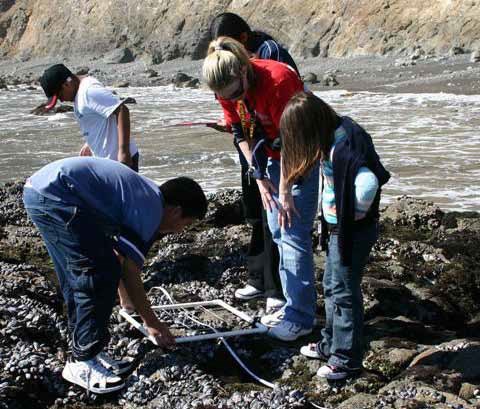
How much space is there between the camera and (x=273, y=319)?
4.53m

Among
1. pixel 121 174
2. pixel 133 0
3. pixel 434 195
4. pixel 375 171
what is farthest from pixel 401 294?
pixel 133 0

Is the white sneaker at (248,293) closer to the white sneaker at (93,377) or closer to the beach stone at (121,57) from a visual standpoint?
the white sneaker at (93,377)

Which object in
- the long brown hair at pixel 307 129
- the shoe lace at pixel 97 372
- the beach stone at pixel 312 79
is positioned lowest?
the beach stone at pixel 312 79

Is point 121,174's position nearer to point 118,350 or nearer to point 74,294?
point 74,294

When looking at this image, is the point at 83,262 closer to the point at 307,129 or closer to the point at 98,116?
the point at 307,129

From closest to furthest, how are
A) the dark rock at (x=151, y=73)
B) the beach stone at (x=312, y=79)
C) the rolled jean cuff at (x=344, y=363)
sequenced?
the rolled jean cuff at (x=344, y=363)
the beach stone at (x=312, y=79)
the dark rock at (x=151, y=73)

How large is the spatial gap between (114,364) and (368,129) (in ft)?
47.6

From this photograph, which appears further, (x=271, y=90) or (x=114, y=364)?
(x=271, y=90)

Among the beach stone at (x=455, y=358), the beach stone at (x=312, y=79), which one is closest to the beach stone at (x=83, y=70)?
the beach stone at (x=312, y=79)

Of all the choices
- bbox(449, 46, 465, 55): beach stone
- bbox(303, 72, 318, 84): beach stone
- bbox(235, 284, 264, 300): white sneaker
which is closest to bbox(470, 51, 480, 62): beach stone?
bbox(449, 46, 465, 55): beach stone

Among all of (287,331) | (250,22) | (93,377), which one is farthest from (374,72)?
(93,377)

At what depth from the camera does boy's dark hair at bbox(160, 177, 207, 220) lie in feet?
12.7

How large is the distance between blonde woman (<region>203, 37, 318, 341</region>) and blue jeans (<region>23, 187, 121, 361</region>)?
0.99 m

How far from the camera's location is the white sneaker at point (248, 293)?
16.9 feet
